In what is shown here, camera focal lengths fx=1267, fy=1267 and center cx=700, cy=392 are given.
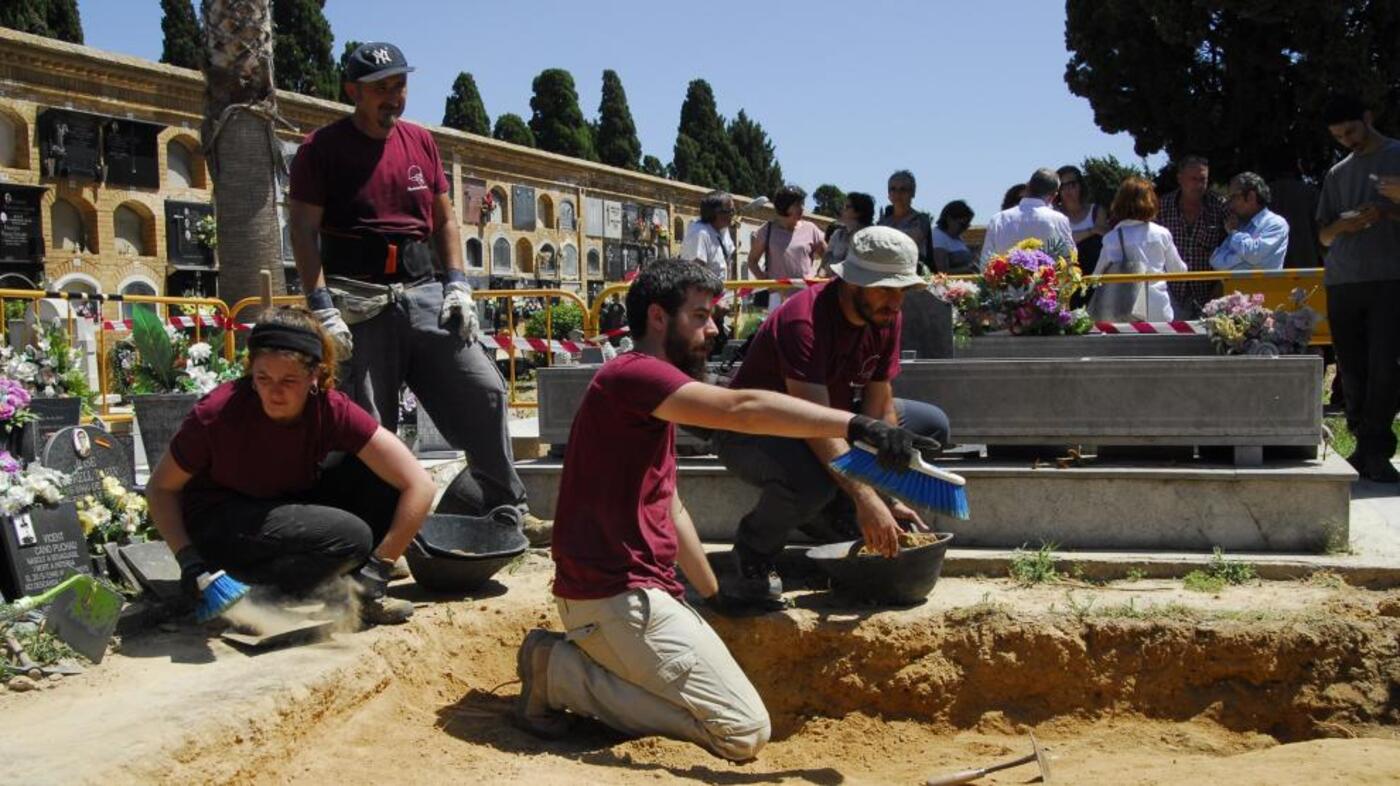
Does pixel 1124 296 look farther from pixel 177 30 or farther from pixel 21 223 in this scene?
pixel 177 30

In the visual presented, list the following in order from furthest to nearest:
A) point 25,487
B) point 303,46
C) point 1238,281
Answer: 1. point 303,46
2. point 1238,281
3. point 25,487

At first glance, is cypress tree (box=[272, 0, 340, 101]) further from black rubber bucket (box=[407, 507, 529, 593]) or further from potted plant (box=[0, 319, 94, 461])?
black rubber bucket (box=[407, 507, 529, 593])

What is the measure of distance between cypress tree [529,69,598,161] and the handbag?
36259 mm

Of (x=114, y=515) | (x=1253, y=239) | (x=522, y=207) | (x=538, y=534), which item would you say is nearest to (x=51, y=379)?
(x=114, y=515)

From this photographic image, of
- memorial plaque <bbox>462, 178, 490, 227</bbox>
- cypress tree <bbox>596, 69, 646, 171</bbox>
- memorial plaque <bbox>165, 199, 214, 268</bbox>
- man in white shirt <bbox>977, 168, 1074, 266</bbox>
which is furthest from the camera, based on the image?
cypress tree <bbox>596, 69, 646, 171</bbox>

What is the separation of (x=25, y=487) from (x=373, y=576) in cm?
147

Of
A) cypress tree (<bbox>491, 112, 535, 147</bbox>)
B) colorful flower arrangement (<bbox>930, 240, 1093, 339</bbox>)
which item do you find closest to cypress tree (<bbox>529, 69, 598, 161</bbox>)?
cypress tree (<bbox>491, 112, 535, 147</bbox>)

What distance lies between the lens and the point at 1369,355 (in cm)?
700

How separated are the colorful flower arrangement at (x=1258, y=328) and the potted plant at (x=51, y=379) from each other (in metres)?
5.71

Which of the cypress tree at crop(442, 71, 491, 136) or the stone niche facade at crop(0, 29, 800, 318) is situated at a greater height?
the cypress tree at crop(442, 71, 491, 136)

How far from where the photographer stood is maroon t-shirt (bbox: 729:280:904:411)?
16.2 ft

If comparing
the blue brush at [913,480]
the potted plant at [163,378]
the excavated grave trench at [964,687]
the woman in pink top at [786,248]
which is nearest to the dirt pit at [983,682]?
the excavated grave trench at [964,687]

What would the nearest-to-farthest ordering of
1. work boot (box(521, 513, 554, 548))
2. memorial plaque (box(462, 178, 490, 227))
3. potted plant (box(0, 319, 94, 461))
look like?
potted plant (box(0, 319, 94, 461)) < work boot (box(521, 513, 554, 548)) < memorial plaque (box(462, 178, 490, 227))

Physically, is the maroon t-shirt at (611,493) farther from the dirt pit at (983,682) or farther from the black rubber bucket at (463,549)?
the black rubber bucket at (463,549)
